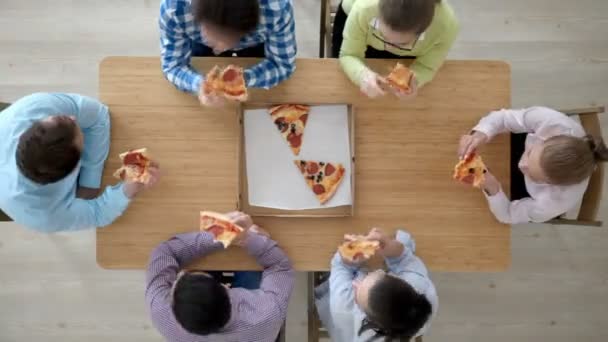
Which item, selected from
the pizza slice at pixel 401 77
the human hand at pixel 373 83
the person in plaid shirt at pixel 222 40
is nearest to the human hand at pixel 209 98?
the person in plaid shirt at pixel 222 40

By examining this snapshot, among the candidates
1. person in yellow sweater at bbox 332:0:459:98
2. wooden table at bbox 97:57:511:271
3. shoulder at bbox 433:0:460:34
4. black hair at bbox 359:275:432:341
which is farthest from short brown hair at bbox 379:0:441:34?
Result: black hair at bbox 359:275:432:341

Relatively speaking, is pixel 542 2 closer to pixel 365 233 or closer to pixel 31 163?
pixel 365 233

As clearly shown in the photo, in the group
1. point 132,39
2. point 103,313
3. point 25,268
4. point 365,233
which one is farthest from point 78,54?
point 365,233

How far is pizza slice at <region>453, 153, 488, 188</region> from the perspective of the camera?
6.36ft

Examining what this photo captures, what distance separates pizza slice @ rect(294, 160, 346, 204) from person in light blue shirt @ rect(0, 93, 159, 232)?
1.94 ft

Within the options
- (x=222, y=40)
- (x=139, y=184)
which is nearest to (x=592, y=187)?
(x=222, y=40)

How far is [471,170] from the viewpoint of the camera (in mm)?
1953

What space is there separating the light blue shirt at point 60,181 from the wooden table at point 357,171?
7 cm

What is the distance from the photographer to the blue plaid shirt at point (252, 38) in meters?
1.86

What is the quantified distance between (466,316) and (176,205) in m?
1.95

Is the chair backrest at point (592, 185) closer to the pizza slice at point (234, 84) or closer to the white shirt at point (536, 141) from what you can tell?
the white shirt at point (536, 141)

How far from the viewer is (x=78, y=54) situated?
3.06m

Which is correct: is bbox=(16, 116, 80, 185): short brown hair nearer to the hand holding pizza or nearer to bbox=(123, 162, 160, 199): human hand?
bbox=(123, 162, 160, 199): human hand

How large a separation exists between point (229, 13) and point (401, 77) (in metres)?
0.71
